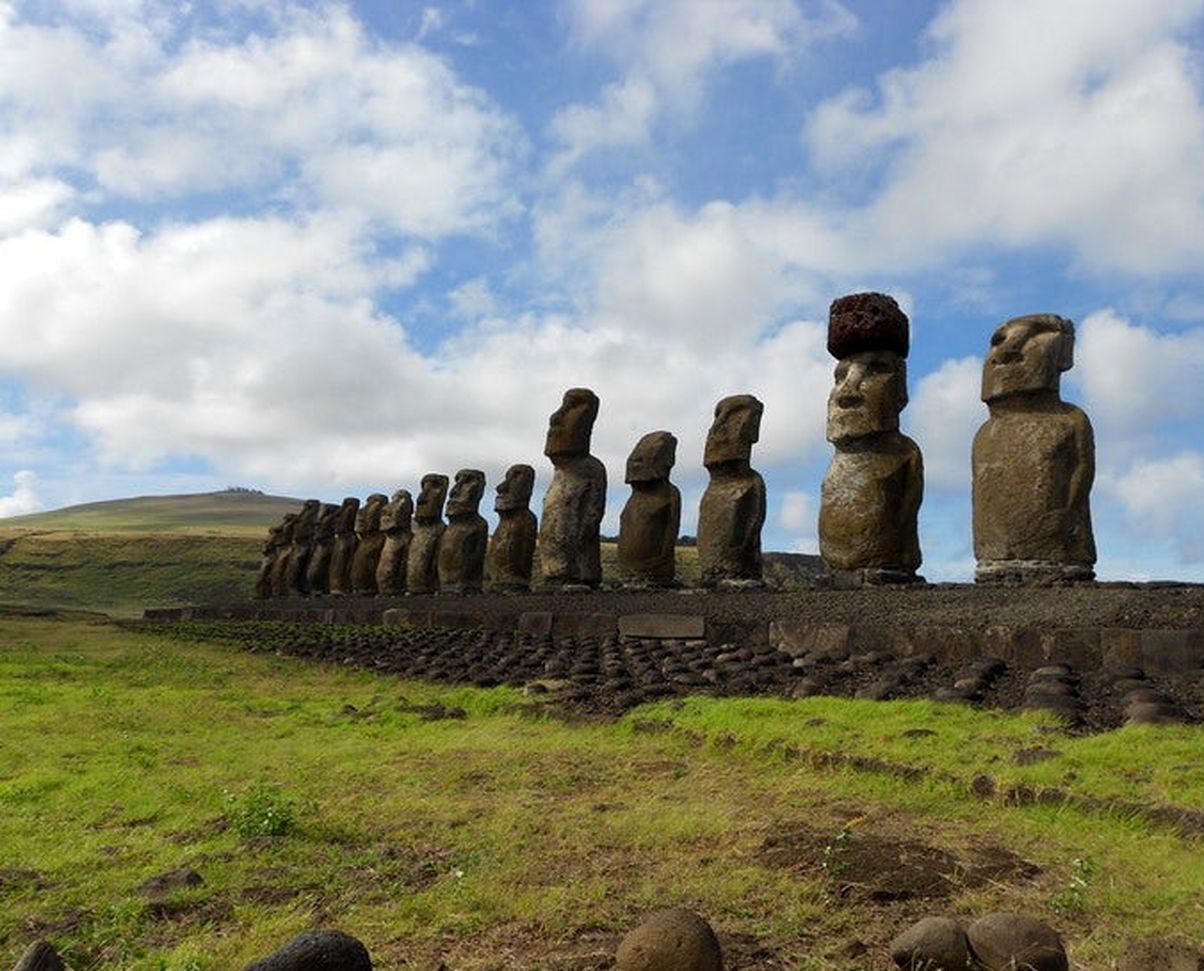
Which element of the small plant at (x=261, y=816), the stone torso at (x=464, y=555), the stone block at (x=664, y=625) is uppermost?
the stone torso at (x=464, y=555)

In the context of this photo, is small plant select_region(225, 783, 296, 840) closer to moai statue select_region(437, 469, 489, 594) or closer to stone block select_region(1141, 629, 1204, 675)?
stone block select_region(1141, 629, 1204, 675)

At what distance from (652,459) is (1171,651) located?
9.15 meters

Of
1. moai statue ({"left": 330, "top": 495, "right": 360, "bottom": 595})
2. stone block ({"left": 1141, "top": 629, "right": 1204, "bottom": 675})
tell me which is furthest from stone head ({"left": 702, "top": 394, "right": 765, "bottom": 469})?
moai statue ({"left": 330, "top": 495, "right": 360, "bottom": 595})

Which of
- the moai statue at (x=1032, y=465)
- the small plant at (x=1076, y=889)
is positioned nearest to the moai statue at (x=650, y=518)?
the moai statue at (x=1032, y=465)

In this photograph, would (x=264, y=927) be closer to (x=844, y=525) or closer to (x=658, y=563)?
(x=844, y=525)

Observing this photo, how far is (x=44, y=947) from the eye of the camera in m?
2.30

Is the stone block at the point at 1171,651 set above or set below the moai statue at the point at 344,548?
below

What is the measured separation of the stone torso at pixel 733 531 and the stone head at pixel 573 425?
3972 mm

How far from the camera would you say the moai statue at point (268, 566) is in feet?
108

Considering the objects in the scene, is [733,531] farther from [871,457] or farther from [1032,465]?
[1032,465]

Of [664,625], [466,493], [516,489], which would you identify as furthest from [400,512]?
[664,625]

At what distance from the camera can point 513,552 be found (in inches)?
715

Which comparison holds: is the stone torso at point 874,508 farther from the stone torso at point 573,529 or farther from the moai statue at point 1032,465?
the stone torso at point 573,529

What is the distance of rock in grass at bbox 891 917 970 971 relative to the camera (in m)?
2.43
